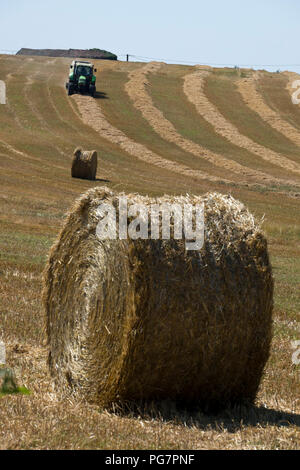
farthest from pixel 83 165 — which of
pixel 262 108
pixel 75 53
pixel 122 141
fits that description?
pixel 75 53

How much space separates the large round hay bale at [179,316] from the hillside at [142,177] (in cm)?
25

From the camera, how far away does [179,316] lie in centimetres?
566

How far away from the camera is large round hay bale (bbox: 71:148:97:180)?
29312 mm

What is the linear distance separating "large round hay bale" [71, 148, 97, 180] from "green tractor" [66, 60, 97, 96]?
19.9 m

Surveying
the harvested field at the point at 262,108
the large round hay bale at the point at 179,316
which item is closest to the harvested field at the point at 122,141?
the harvested field at the point at 262,108

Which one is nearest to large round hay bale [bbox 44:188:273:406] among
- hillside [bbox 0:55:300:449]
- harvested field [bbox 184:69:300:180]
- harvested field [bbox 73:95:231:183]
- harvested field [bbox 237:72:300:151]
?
hillside [bbox 0:55:300:449]

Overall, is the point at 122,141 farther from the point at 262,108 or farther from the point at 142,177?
the point at 262,108

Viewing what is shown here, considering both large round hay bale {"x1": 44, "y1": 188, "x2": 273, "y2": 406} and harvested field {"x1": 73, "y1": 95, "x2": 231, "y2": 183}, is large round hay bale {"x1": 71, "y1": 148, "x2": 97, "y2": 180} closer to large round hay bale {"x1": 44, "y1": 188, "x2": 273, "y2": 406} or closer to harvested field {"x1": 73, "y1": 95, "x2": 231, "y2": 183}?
harvested field {"x1": 73, "y1": 95, "x2": 231, "y2": 183}

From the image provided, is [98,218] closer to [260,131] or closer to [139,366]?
[139,366]

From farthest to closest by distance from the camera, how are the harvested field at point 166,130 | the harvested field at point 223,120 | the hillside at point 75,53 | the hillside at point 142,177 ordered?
1. the hillside at point 75,53
2. the harvested field at point 223,120
3. the harvested field at point 166,130
4. the hillside at point 142,177

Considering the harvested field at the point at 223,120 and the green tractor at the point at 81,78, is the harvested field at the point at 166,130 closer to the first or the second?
the harvested field at the point at 223,120

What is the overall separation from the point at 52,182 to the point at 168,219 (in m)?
21.6

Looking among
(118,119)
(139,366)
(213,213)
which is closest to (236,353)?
(139,366)

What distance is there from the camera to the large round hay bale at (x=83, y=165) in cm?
2931
